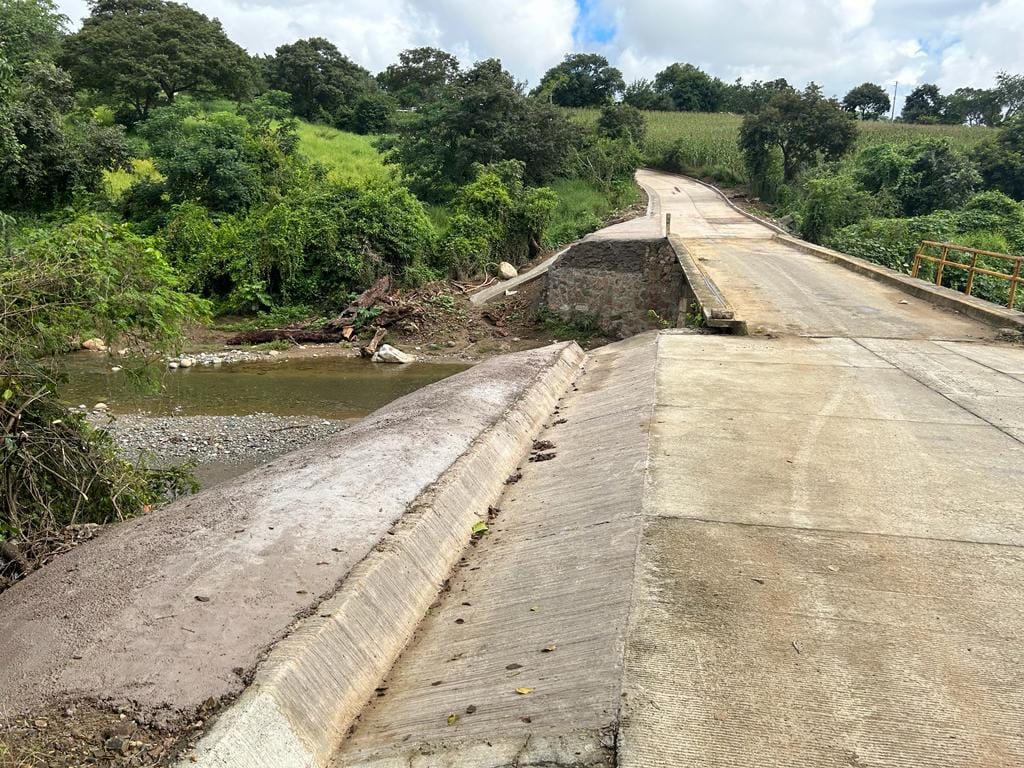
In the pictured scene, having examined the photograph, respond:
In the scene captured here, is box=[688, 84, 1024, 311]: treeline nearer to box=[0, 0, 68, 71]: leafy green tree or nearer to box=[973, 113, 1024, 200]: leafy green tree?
box=[973, 113, 1024, 200]: leafy green tree

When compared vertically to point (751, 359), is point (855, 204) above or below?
above

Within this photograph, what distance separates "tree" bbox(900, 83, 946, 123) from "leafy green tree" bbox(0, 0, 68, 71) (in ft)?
241

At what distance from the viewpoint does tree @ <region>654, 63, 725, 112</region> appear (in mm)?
81562

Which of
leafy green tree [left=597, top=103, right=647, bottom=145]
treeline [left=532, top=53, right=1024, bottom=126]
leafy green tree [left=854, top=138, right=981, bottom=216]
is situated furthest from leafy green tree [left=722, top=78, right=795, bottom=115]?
leafy green tree [left=854, top=138, right=981, bottom=216]

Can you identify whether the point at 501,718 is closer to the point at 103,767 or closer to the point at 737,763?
the point at 737,763

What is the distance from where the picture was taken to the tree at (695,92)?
81.6m

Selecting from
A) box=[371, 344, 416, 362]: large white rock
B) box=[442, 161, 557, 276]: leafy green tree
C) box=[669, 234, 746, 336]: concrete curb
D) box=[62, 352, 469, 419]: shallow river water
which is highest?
box=[442, 161, 557, 276]: leafy green tree

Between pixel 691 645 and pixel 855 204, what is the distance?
24700 millimetres

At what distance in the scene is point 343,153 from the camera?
35375mm

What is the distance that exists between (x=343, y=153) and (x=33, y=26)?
1320 cm

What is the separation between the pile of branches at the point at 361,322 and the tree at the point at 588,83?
5745 cm

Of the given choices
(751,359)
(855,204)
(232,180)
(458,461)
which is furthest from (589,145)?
(458,461)

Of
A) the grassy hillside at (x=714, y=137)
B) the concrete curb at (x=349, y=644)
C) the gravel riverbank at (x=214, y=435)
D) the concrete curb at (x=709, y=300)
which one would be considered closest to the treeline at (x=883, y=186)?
the concrete curb at (x=709, y=300)

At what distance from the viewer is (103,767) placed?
281 cm
